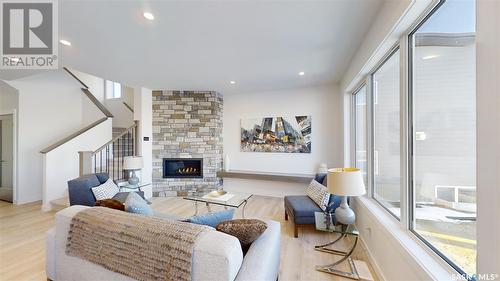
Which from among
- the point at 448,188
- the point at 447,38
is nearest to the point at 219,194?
the point at 448,188

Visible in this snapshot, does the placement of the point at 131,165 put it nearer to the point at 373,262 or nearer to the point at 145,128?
the point at 145,128

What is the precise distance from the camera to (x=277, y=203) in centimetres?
453

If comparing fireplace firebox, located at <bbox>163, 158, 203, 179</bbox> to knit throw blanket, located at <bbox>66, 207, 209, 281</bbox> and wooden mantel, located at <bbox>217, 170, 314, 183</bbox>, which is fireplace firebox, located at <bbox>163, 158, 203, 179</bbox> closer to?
wooden mantel, located at <bbox>217, 170, 314, 183</bbox>

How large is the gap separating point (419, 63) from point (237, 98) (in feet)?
13.5

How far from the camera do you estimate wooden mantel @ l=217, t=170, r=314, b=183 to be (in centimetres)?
455

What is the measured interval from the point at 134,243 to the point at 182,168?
3946 millimetres

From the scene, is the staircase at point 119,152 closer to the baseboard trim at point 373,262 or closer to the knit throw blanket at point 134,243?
the knit throw blanket at point 134,243

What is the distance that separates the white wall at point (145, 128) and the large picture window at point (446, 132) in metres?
4.89

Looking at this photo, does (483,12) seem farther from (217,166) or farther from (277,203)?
(217,166)

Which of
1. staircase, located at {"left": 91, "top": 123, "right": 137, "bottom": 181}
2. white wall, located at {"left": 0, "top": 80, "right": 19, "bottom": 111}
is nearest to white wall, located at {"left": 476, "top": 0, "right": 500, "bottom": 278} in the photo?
staircase, located at {"left": 91, "top": 123, "right": 137, "bottom": 181}

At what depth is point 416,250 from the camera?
59.8 inches

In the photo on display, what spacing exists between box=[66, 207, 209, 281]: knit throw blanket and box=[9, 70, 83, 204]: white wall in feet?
13.8

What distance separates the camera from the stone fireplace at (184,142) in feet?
16.5

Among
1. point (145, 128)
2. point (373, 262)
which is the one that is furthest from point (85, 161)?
point (373, 262)
